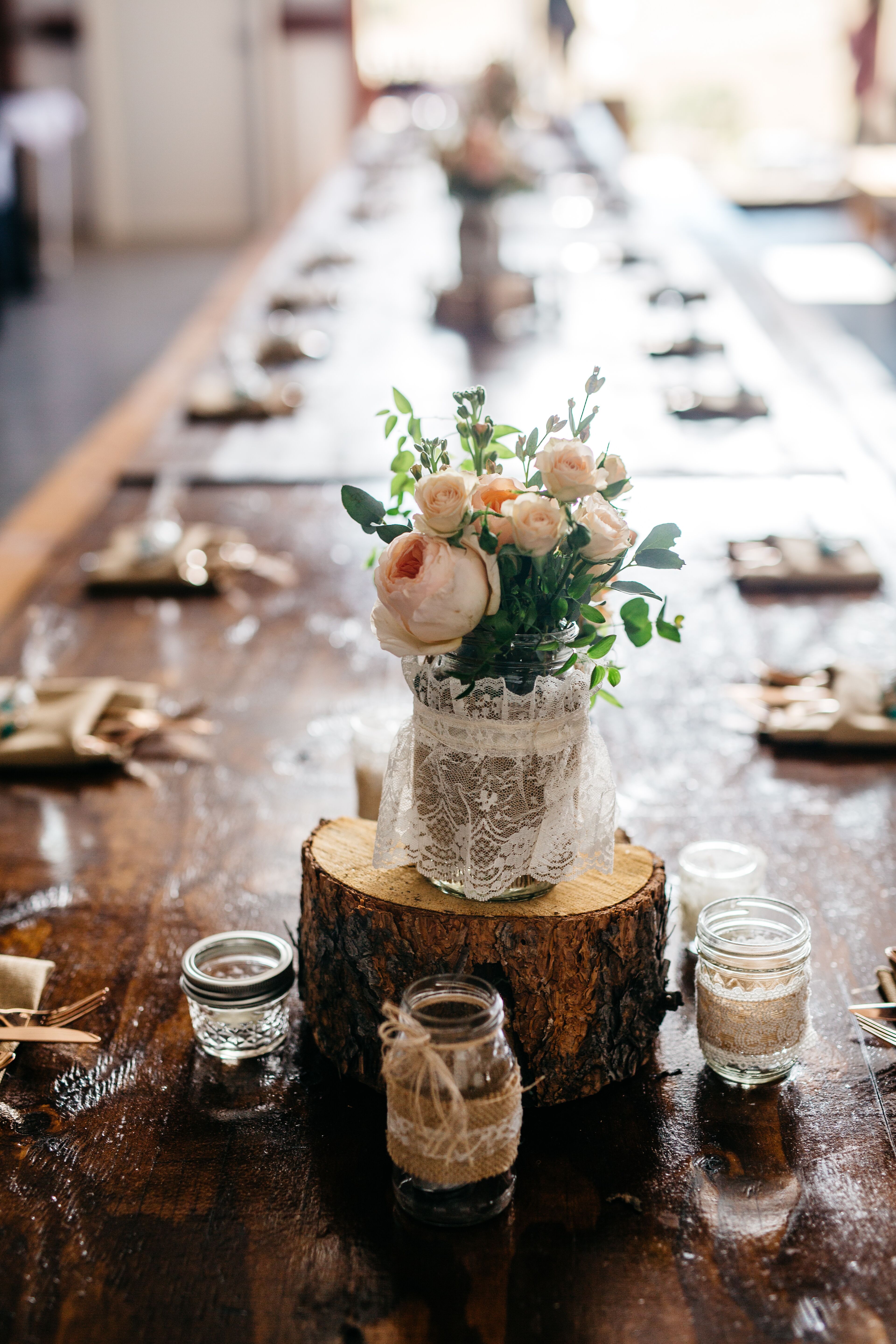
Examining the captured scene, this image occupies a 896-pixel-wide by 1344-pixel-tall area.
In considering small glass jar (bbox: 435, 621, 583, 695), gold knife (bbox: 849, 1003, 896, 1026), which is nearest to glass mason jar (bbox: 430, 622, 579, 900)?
small glass jar (bbox: 435, 621, 583, 695)

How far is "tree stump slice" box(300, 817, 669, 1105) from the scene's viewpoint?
1.14 m

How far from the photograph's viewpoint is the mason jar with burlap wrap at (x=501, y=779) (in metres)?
1.10

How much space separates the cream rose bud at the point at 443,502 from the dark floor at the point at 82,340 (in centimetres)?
275

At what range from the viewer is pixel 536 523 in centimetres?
99

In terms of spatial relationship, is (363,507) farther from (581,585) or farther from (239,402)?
(239,402)

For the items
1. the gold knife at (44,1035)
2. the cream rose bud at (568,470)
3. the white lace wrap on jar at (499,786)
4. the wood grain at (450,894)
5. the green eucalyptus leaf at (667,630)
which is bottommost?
the gold knife at (44,1035)

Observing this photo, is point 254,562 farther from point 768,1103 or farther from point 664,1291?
point 664,1291

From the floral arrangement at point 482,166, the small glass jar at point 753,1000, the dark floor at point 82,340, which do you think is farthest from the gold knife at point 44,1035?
the floral arrangement at point 482,166

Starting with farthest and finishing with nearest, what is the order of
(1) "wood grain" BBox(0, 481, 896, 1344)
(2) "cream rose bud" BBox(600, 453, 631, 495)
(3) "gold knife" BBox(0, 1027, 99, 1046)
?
(3) "gold knife" BBox(0, 1027, 99, 1046)
(2) "cream rose bud" BBox(600, 453, 631, 495)
(1) "wood grain" BBox(0, 481, 896, 1344)

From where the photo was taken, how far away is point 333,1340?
93 centimetres

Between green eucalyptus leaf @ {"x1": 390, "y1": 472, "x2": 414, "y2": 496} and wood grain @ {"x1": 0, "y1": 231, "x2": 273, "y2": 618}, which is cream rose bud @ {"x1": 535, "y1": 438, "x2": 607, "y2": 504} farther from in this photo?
wood grain @ {"x1": 0, "y1": 231, "x2": 273, "y2": 618}

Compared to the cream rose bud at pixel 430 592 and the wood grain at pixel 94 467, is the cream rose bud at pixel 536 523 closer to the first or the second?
the cream rose bud at pixel 430 592

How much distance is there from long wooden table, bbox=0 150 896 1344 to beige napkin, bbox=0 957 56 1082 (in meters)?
0.04

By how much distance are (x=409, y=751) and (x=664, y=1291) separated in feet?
1.48
